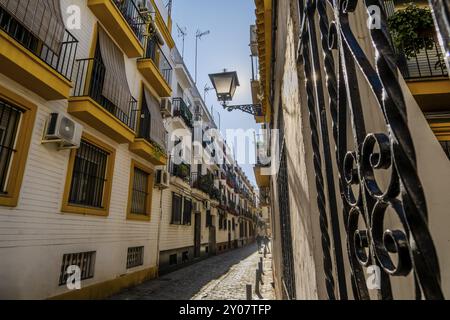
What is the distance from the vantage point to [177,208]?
15.0 m

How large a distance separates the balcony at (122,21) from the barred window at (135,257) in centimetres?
781

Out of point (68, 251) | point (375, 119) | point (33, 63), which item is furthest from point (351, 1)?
point (68, 251)

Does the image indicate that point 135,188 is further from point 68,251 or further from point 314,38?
point 314,38

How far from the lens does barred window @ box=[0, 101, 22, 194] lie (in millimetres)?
5426

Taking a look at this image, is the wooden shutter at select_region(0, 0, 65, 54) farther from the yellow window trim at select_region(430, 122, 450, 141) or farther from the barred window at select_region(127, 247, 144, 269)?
the yellow window trim at select_region(430, 122, 450, 141)

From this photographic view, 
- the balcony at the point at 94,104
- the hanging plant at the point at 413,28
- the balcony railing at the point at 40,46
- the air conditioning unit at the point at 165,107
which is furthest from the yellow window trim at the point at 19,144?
the hanging plant at the point at 413,28

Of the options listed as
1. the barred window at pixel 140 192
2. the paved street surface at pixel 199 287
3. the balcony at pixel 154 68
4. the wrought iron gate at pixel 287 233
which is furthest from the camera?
the balcony at pixel 154 68

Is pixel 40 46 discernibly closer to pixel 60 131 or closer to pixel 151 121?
pixel 60 131

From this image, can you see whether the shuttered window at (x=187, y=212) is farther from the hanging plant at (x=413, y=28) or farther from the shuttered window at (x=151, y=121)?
the hanging plant at (x=413, y=28)

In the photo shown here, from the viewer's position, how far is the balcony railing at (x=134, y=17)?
10.3m

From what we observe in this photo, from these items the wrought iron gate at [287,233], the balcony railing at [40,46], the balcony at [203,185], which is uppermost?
the balcony railing at [40,46]

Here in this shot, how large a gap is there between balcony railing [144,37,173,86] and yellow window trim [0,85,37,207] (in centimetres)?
704

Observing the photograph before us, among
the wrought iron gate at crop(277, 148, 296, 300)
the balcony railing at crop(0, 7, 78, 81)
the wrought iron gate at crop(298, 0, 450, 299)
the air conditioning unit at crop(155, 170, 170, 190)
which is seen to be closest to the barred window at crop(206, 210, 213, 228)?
A: the air conditioning unit at crop(155, 170, 170, 190)

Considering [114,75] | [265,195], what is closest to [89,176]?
[114,75]
